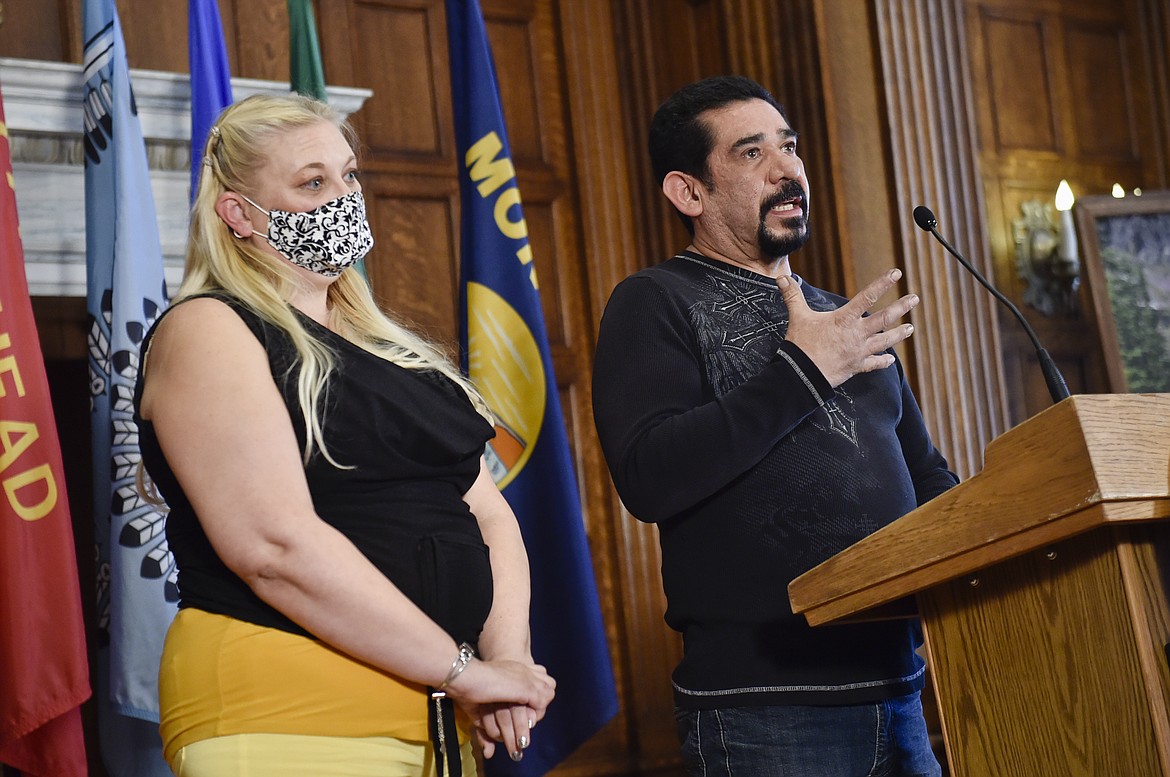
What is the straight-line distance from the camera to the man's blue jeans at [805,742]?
1544 millimetres

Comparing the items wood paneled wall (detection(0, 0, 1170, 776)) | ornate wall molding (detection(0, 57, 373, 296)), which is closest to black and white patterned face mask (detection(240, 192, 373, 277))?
ornate wall molding (detection(0, 57, 373, 296))

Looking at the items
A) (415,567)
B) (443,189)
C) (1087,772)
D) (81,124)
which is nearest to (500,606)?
(415,567)

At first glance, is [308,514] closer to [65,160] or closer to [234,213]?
[234,213]

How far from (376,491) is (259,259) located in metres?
0.35

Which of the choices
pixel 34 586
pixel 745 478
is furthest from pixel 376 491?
pixel 34 586

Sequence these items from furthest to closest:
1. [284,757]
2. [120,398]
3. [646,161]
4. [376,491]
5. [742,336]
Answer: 1. [646,161]
2. [120,398]
3. [742,336]
4. [376,491]
5. [284,757]

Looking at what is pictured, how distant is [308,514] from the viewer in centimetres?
137

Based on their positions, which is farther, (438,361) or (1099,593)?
(438,361)

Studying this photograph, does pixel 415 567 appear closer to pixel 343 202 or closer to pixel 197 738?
pixel 197 738

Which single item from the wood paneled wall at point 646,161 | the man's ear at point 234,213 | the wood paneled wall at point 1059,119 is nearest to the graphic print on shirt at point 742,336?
the man's ear at point 234,213

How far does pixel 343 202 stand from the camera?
1631 mm

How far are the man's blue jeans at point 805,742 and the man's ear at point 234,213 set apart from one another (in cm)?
82

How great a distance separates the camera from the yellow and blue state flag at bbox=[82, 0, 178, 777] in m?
2.47

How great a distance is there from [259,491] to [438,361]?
1.14ft
